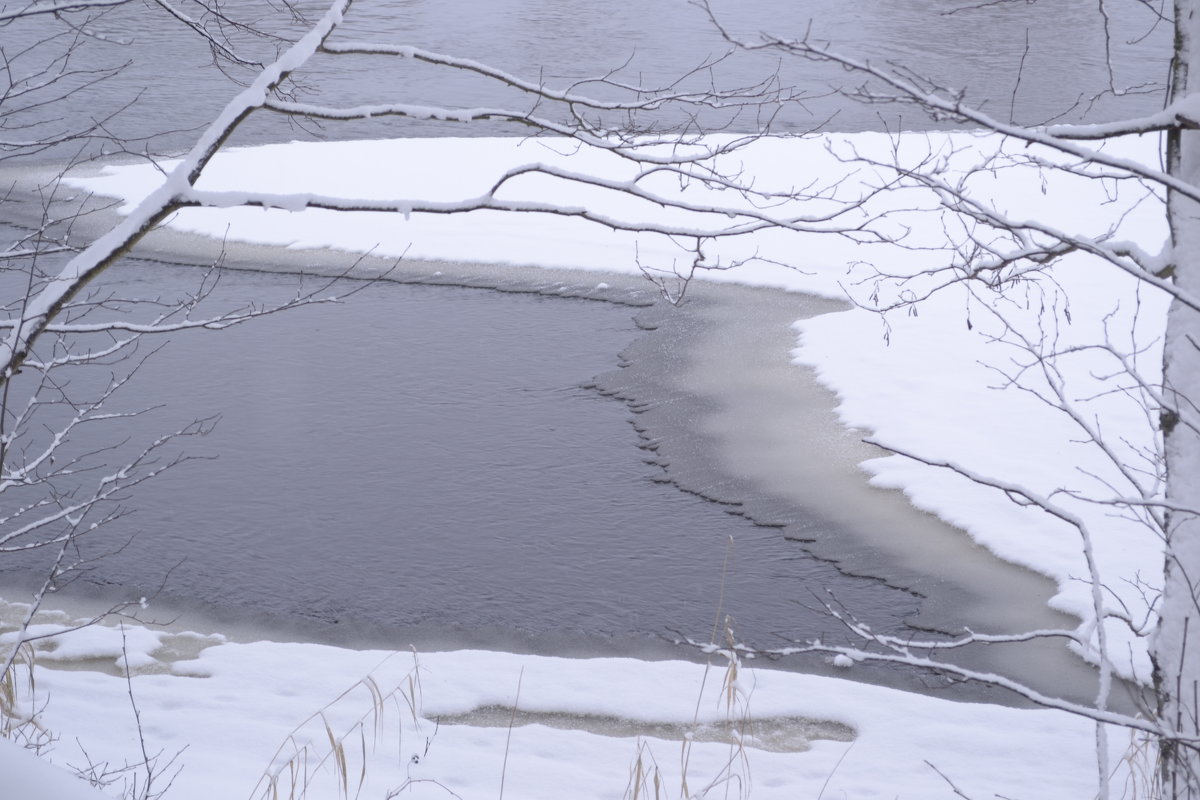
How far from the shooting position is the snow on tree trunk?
110 inches

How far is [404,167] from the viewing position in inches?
669

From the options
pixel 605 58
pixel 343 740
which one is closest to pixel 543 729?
pixel 343 740

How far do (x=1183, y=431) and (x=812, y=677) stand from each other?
121 inches

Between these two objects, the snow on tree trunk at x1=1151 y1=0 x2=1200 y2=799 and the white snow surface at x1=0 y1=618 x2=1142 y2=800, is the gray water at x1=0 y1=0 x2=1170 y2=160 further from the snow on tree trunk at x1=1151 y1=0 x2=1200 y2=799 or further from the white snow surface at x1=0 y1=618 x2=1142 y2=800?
the snow on tree trunk at x1=1151 y1=0 x2=1200 y2=799

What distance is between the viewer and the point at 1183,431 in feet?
9.42

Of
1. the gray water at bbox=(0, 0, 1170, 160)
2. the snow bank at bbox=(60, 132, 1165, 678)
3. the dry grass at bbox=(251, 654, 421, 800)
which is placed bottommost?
the dry grass at bbox=(251, 654, 421, 800)

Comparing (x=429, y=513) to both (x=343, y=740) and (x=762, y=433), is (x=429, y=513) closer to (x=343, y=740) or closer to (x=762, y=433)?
(x=762, y=433)

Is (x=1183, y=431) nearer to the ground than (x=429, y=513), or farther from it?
farther from it

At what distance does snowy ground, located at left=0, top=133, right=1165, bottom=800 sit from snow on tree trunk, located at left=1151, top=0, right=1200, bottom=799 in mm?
284

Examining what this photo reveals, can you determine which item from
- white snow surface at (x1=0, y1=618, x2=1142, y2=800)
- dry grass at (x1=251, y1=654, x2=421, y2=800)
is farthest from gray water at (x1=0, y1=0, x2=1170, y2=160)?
dry grass at (x1=251, y1=654, x2=421, y2=800)

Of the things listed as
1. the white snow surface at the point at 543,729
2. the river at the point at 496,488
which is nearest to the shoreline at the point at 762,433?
the river at the point at 496,488

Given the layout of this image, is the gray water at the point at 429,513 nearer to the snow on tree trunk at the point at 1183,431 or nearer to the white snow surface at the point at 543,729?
the white snow surface at the point at 543,729

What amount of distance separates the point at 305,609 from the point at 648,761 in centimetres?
272

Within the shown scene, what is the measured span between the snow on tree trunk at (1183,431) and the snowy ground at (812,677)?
0.93 feet
